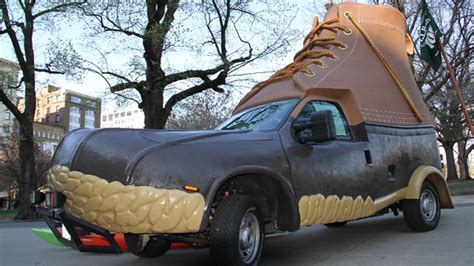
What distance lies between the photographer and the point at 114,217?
371 centimetres

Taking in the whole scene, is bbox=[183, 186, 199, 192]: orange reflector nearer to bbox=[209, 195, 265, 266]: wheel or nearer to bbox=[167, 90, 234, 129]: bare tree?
bbox=[209, 195, 265, 266]: wheel

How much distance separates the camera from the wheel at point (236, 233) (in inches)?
153

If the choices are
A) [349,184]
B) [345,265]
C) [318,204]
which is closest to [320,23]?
[349,184]

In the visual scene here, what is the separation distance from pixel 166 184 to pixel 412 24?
25.4 m

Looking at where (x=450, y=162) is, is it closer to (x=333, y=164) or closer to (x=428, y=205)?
(x=428, y=205)

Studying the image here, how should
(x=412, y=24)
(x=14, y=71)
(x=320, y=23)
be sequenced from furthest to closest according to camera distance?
1. (x=412, y=24)
2. (x=14, y=71)
3. (x=320, y=23)

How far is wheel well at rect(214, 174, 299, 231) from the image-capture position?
4441mm

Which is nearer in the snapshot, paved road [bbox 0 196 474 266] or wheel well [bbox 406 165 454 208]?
paved road [bbox 0 196 474 266]

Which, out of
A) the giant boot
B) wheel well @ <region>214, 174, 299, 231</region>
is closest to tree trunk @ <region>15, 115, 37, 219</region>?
the giant boot

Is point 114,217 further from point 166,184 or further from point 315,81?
point 315,81

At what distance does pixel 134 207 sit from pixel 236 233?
89cm

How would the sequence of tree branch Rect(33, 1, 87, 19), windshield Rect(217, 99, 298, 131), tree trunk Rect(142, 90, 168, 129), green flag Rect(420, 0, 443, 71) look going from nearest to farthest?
windshield Rect(217, 99, 298, 131)
green flag Rect(420, 0, 443, 71)
tree trunk Rect(142, 90, 168, 129)
tree branch Rect(33, 1, 87, 19)

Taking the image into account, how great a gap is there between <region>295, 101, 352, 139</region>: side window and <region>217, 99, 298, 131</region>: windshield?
0.18m

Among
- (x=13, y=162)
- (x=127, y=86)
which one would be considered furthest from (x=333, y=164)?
(x=13, y=162)
